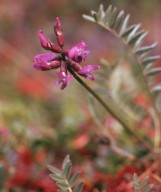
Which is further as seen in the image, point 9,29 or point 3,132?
point 9,29

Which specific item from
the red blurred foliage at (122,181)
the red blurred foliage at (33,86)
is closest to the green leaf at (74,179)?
the red blurred foliage at (122,181)

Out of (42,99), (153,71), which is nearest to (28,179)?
(153,71)

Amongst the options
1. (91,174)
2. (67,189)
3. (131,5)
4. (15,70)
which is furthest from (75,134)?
(131,5)

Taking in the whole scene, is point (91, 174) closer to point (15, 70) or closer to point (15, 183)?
point (15, 183)

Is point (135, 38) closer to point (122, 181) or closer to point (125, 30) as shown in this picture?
point (125, 30)

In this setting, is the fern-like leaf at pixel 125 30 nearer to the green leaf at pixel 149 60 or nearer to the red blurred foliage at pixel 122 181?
the green leaf at pixel 149 60
